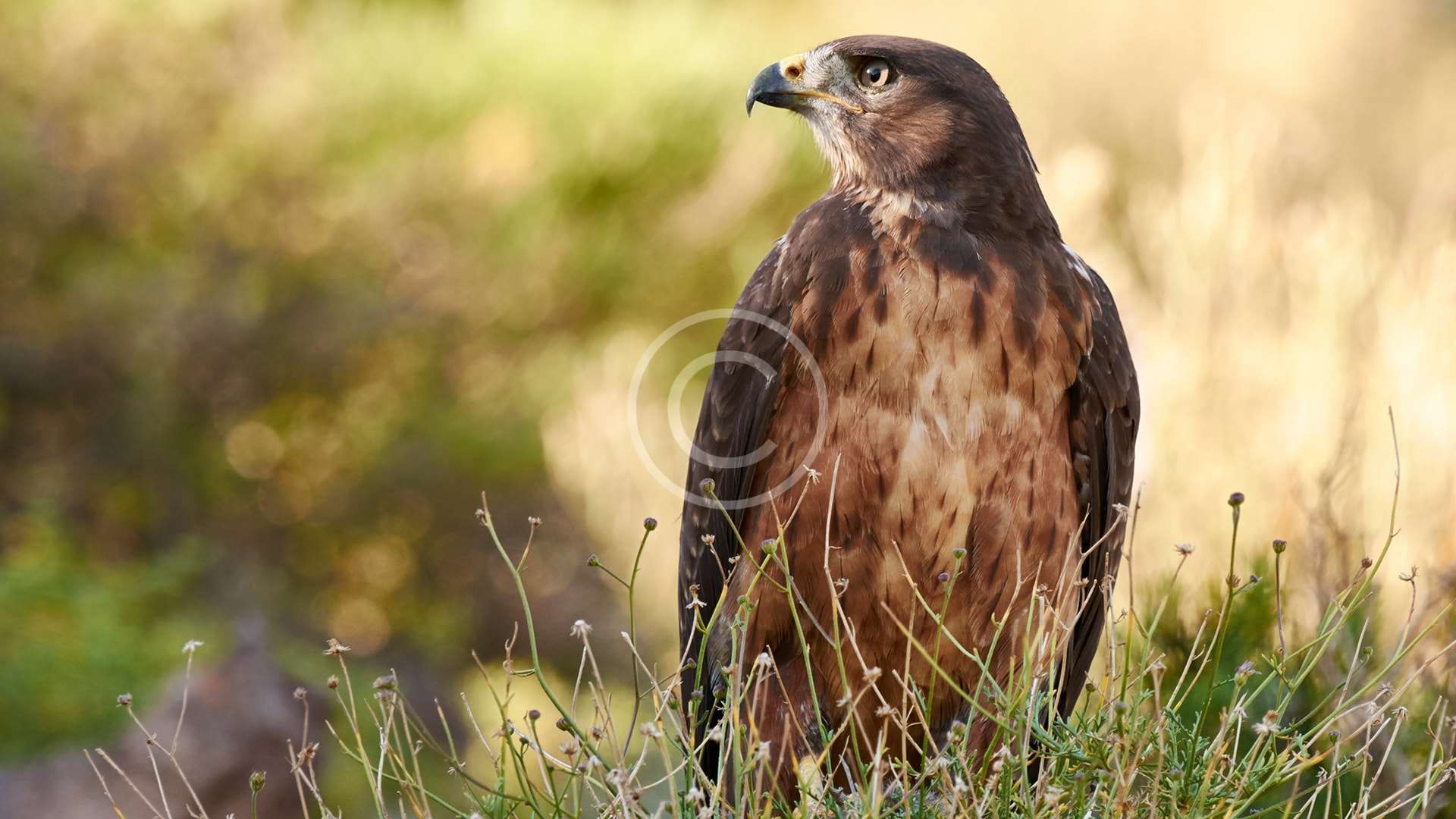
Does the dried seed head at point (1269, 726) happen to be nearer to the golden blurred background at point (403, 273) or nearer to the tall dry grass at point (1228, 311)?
the tall dry grass at point (1228, 311)

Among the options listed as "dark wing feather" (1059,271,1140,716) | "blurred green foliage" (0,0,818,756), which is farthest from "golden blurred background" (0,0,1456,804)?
"dark wing feather" (1059,271,1140,716)

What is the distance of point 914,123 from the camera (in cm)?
314

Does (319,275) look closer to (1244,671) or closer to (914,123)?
(914,123)

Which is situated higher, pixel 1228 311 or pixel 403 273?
pixel 1228 311

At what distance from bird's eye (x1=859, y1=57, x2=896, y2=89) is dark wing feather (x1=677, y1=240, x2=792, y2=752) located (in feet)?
1.35

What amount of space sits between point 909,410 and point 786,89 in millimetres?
816

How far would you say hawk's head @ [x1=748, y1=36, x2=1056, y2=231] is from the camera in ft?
10.1

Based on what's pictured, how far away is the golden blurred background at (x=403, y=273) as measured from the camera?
837cm

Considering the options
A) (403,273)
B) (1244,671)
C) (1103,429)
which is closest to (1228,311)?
(1103,429)

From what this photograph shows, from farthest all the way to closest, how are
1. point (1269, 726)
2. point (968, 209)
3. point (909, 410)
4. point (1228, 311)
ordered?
point (1228, 311) → point (968, 209) → point (909, 410) → point (1269, 726)

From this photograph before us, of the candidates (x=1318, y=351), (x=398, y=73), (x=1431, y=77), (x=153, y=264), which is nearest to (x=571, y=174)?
(x=398, y=73)

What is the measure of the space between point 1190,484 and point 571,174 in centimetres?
475

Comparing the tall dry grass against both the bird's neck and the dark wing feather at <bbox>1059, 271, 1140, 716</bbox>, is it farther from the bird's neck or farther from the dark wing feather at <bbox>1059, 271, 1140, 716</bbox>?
the bird's neck

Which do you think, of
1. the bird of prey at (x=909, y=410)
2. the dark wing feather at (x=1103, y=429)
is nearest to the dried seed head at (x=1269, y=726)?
the bird of prey at (x=909, y=410)
